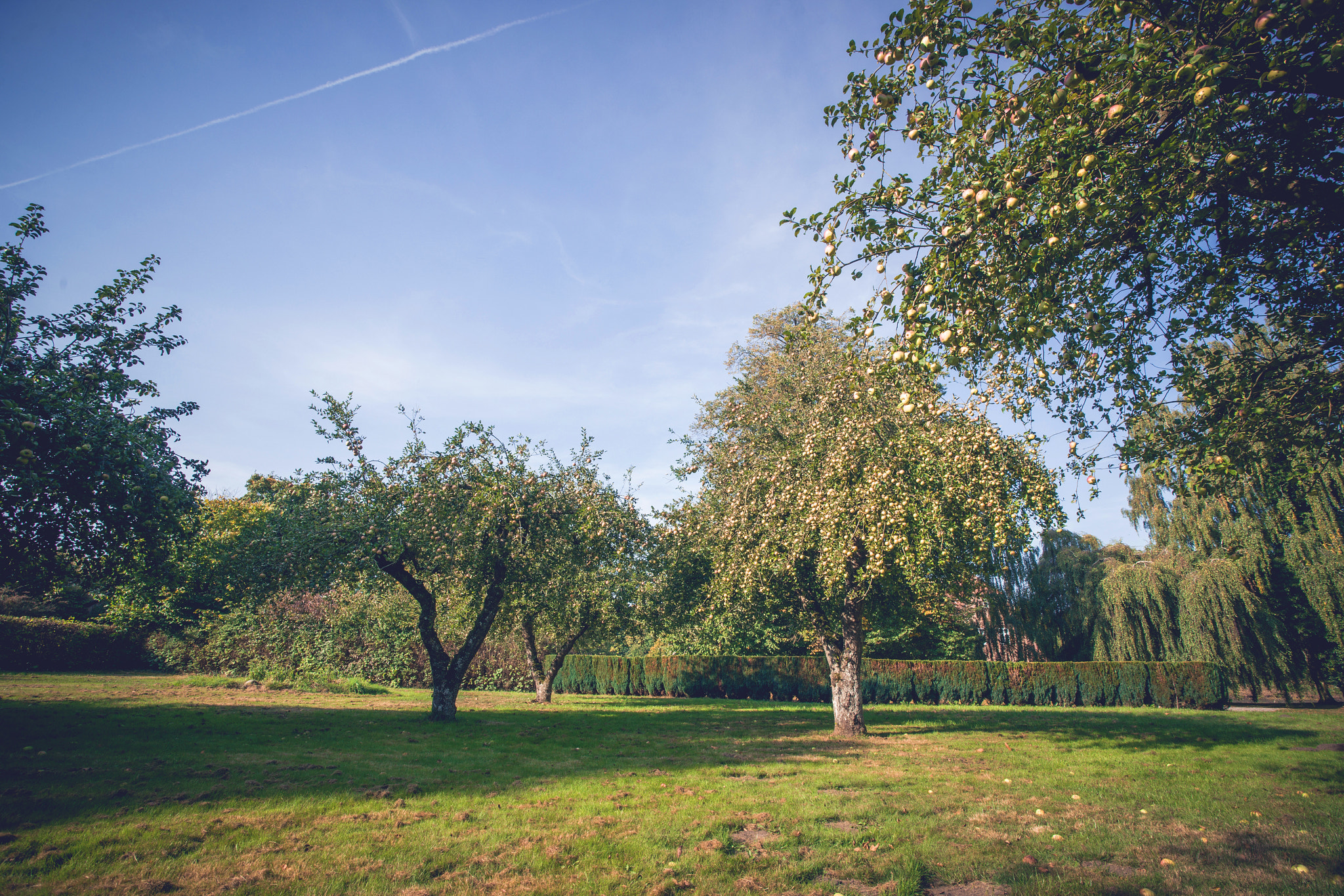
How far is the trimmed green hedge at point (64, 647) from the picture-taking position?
27.5 meters

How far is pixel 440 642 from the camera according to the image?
16.1 m

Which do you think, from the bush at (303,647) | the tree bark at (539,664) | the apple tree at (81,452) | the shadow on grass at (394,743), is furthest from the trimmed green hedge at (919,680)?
the apple tree at (81,452)

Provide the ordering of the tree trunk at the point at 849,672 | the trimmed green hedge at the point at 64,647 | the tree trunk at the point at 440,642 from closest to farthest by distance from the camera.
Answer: the tree trunk at the point at 849,672, the tree trunk at the point at 440,642, the trimmed green hedge at the point at 64,647

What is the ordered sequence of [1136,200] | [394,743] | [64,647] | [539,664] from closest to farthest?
1. [1136,200]
2. [394,743]
3. [539,664]
4. [64,647]

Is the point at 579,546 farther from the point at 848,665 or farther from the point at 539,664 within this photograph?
the point at 539,664

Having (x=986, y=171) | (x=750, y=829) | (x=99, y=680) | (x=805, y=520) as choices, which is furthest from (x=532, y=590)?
(x=99, y=680)

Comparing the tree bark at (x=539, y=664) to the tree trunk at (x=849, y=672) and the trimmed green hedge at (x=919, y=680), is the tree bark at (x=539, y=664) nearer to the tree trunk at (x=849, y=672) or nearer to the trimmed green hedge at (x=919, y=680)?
the trimmed green hedge at (x=919, y=680)

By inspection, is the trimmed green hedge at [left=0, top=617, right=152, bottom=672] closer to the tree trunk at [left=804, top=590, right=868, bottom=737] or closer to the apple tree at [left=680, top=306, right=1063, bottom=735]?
the apple tree at [left=680, top=306, right=1063, bottom=735]

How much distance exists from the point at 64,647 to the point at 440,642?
28.1m

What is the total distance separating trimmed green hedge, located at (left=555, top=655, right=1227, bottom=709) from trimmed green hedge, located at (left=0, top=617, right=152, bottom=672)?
78.1 feet

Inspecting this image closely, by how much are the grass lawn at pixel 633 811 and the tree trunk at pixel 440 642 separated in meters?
1.93

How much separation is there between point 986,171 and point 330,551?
591 inches

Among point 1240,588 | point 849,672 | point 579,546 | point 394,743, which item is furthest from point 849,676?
point 1240,588

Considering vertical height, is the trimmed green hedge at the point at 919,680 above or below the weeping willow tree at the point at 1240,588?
below
